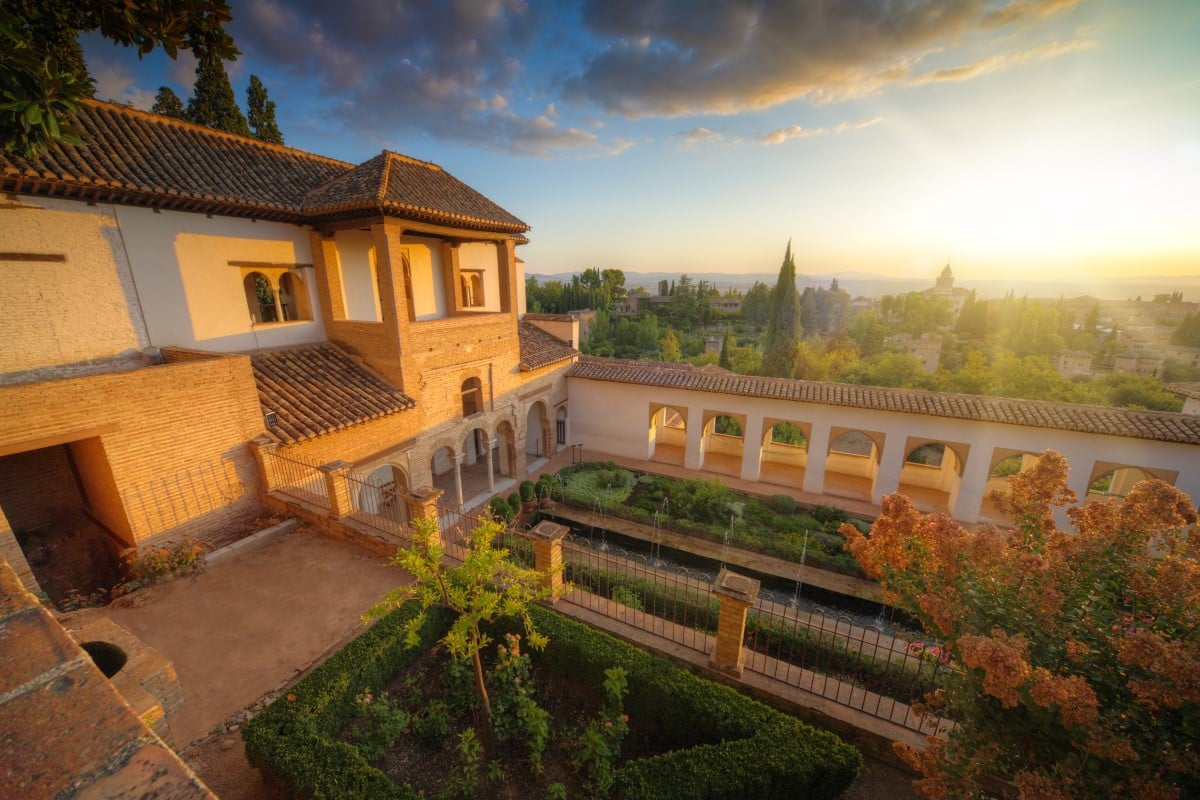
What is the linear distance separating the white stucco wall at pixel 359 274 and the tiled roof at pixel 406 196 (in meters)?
1.18

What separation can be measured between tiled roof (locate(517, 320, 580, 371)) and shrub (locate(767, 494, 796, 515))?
824cm

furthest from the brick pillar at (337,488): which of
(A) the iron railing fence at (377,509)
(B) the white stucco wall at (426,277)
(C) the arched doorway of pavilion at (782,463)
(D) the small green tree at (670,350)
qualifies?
(D) the small green tree at (670,350)

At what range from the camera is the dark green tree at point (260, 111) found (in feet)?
52.7

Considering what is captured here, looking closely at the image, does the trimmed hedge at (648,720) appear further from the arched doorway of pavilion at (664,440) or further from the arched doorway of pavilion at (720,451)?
the arched doorway of pavilion at (664,440)

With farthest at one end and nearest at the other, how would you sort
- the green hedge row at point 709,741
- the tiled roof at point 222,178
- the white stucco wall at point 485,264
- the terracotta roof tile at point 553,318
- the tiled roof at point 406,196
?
1. the terracotta roof tile at point 553,318
2. the white stucco wall at point 485,264
3. the tiled roof at point 406,196
4. the tiled roof at point 222,178
5. the green hedge row at point 709,741

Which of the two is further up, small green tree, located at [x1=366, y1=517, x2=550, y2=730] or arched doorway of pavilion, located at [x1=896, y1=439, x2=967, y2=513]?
small green tree, located at [x1=366, y1=517, x2=550, y2=730]

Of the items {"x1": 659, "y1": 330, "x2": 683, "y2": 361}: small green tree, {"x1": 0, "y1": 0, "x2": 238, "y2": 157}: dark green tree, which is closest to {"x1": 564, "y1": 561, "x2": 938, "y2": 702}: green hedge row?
{"x1": 0, "y1": 0, "x2": 238, "y2": 157}: dark green tree

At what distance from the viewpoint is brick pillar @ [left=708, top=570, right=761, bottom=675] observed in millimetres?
5109

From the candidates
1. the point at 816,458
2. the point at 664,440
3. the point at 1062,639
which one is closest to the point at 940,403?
the point at 816,458

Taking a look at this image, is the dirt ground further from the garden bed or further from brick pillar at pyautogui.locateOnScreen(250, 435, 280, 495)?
the garden bed

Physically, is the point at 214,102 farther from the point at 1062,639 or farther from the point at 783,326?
the point at 783,326

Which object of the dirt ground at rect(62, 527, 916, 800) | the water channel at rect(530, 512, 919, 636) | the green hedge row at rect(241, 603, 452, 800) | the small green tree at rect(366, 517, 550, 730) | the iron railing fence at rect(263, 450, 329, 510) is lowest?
the water channel at rect(530, 512, 919, 636)

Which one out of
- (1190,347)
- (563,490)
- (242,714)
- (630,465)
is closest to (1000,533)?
(242,714)

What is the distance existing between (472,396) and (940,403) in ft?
42.9
